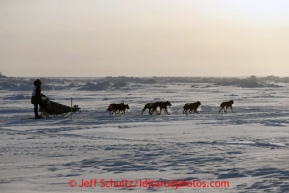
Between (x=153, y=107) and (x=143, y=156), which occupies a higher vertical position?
(x=153, y=107)

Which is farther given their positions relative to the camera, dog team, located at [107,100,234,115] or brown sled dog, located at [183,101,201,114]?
brown sled dog, located at [183,101,201,114]

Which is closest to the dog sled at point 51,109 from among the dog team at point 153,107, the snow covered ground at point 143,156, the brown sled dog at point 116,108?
the brown sled dog at point 116,108

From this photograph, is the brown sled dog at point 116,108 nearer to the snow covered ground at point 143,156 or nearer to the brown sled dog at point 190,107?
the brown sled dog at point 190,107

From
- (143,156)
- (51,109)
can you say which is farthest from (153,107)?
(143,156)

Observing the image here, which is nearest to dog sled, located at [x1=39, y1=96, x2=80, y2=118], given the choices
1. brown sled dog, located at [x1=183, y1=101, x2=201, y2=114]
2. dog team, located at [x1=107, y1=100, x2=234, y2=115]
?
dog team, located at [x1=107, y1=100, x2=234, y2=115]

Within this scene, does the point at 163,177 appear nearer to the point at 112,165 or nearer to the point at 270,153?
the point at 112,165

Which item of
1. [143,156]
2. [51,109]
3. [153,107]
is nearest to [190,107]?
[153,107]

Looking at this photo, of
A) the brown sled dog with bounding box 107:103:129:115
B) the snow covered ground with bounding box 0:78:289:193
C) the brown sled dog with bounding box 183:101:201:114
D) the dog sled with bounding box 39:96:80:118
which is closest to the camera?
the snow covered ground with bounding box 0:78:289:193

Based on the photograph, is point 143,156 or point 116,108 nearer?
point 143,156

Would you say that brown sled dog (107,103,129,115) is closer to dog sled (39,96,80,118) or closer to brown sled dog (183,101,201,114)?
dog sled (39,96,80,118)

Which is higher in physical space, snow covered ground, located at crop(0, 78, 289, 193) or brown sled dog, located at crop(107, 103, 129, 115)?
brown sled dog, located at crop(107, 103, 129, 115)

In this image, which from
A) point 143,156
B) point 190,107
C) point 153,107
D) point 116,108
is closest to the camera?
point 143,156

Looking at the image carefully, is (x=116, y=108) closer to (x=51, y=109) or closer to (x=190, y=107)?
(x=51, y=109)

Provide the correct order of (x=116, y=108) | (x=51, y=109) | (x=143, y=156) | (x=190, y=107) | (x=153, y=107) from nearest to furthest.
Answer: (x=143, y=156) → (x=51, y=109) → (x=116, y=108) → (x=153, y=107) → (x=190, y=107)
